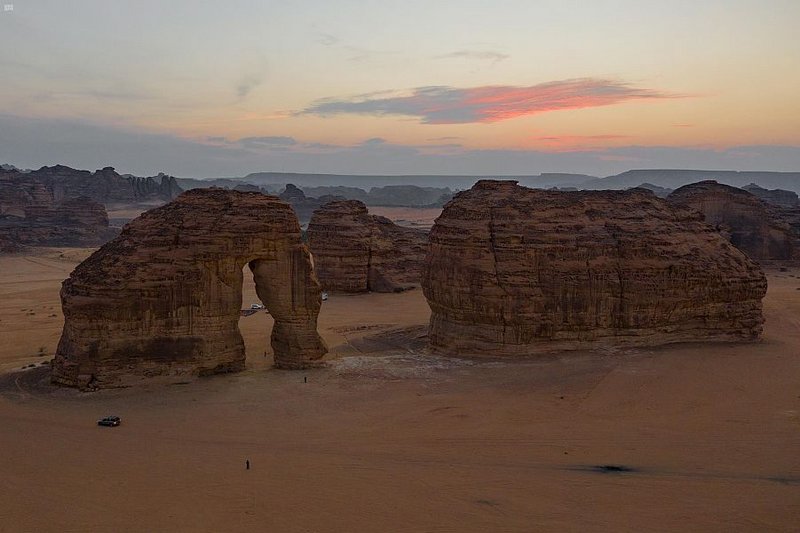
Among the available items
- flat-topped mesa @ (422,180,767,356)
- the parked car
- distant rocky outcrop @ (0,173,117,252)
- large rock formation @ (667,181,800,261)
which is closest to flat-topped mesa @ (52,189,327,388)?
the parked car

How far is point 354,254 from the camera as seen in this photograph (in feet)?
141

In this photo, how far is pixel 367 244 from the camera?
143 ft

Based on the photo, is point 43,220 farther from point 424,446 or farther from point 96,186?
point 424,446

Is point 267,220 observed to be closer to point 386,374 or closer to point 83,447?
point 386,374

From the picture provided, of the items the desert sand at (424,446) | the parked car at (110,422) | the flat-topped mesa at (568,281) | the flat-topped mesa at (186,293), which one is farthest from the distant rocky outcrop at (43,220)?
the flat-topped mesa at (568,281)

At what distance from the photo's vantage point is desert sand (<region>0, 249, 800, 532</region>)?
13.1 m

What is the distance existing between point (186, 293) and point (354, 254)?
22.5 metres

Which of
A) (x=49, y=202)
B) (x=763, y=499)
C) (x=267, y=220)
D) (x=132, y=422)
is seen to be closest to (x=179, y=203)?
(x=267, y=220)

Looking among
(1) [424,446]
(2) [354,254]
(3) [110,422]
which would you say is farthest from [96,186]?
(1) [424,446]

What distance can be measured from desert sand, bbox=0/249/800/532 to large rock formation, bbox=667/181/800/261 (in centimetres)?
3074

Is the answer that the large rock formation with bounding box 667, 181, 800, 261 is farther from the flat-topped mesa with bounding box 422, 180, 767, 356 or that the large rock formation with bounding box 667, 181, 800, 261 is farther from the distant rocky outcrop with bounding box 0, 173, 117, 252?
the distant rocky outcrop with bounding box 0, 173, 117, 252

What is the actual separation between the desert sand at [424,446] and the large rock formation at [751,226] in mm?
30740

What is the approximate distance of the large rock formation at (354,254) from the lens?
1690 inches

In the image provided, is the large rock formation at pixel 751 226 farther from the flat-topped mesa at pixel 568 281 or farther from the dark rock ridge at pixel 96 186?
the dark rock ridge at pixel 96 186
